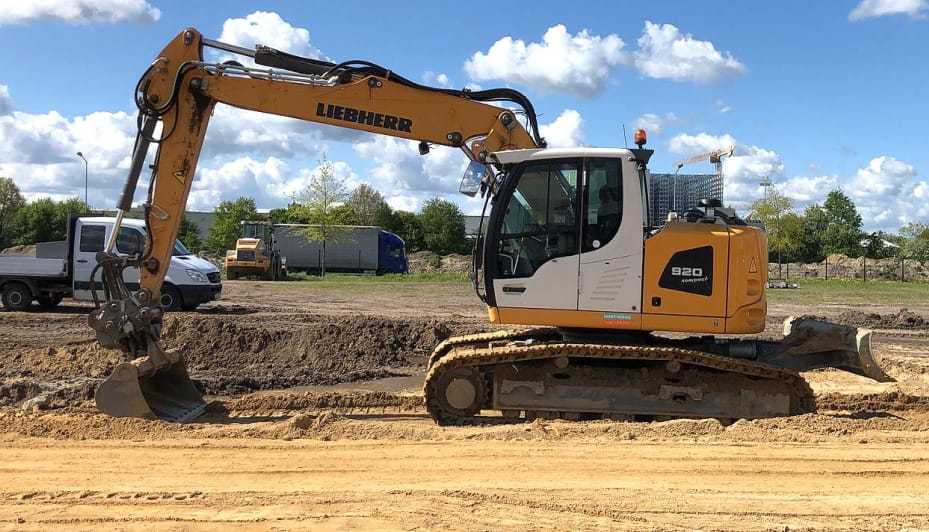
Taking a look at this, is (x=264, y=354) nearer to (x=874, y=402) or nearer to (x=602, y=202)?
(x=602, y=202)

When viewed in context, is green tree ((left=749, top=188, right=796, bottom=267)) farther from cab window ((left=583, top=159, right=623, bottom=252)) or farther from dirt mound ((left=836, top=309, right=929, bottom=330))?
cab window ((left=583, top=159, right=623, bottom=252))

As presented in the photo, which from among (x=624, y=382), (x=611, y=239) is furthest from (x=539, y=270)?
(x=624, y=382)

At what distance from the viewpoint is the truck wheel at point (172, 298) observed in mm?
20078

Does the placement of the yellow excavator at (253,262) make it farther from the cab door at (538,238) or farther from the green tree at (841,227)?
the green tree at (841,227)

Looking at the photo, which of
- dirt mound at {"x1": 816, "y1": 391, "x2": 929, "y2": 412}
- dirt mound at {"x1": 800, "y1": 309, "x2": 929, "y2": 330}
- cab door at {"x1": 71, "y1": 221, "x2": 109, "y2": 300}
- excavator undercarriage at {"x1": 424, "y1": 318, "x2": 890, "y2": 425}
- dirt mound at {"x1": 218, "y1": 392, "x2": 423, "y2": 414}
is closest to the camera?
excavator undercarriage at {"x1": 424, "y1": 318, "x2": 890, "y2": 425}

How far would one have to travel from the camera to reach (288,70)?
8.98 meters

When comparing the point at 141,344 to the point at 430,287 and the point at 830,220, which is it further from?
the point at 830,220

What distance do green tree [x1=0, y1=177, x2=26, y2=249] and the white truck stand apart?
49.5m

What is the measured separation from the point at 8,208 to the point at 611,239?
71076mm

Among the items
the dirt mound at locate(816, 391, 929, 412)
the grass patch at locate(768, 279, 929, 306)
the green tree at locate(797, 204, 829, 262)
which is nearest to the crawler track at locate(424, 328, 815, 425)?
the dirt mound at locate(816, 391, 929, 412)

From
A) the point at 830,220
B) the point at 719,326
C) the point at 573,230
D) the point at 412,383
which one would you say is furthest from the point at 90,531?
the point at 830,220

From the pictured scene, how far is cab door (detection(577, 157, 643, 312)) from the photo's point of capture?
8039 mm

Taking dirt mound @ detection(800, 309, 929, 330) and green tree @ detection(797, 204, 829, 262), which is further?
green tree @ detection(797, 204, 829, 262)

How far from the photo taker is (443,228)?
73625mm
